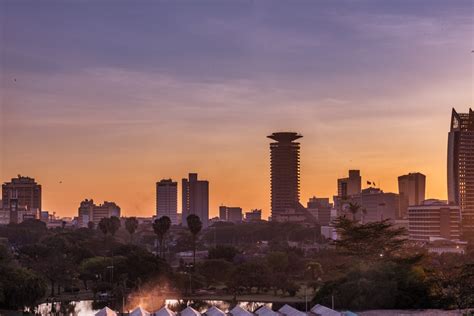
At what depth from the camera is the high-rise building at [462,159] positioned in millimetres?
169250

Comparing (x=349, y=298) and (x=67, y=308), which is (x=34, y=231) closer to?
(x=67, y=308)

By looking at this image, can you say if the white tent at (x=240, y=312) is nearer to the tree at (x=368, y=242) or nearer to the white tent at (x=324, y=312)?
the white tent at (x=324, y=312)

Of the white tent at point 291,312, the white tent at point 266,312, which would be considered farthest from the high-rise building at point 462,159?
the white tent at point 266,312

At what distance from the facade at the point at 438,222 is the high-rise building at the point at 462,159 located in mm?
10108

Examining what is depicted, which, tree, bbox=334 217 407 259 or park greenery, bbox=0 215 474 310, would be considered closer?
park greenery, bbox=0 215 474 310

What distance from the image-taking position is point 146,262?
75.2 metres

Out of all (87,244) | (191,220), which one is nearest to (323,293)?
(191,220)

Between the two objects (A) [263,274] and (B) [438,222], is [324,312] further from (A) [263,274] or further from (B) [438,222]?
(B) [438,222]

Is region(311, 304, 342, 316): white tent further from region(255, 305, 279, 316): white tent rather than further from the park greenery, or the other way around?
the park greenery

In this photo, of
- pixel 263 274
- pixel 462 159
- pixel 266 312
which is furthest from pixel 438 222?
pixel 266 312

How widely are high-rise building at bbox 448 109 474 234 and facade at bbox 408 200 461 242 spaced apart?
10108 millimetres

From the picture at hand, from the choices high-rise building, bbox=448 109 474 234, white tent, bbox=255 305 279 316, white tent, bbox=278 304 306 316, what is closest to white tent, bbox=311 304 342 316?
white tent, bbox=278 304 306 316

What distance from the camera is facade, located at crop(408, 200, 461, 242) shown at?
515 ft

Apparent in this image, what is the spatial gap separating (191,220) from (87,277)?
18.4m
